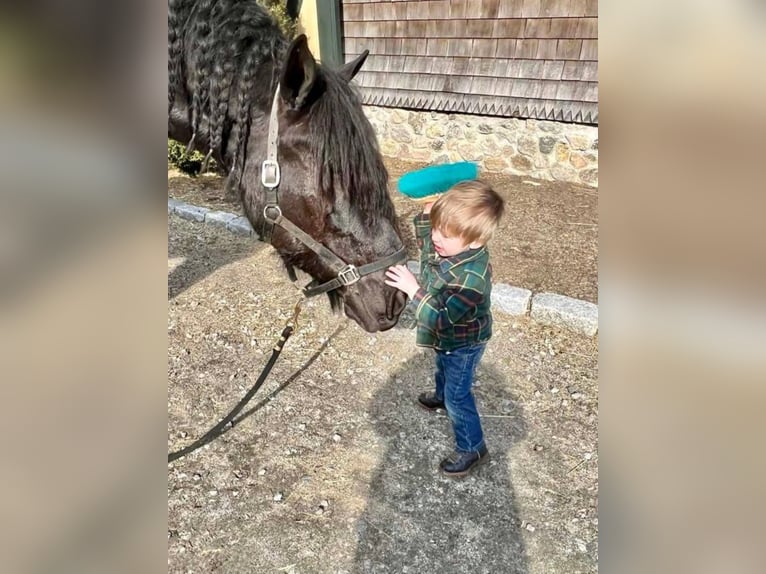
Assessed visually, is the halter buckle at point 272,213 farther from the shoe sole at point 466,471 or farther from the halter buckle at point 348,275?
the shoe sole at point 466,471

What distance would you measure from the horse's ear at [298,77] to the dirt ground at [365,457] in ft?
5.75

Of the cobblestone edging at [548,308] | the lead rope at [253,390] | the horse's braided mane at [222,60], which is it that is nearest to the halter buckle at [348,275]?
the lead rope at [253,390]

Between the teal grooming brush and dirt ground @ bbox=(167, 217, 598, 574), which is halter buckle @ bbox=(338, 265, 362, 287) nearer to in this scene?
the teal grooming brush

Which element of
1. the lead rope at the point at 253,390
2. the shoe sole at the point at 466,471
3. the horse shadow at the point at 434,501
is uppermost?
the lead rope at the point at 253,390

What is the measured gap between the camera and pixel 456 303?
2178 mm

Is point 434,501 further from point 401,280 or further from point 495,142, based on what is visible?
point 495,142

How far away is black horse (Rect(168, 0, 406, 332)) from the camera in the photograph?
74.0 inches

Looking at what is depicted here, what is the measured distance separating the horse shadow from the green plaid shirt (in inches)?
29.3

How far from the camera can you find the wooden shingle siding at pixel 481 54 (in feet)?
18.8

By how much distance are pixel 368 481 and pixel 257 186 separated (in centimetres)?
150

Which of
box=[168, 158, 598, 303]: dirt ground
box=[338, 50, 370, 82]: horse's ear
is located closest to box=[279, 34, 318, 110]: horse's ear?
box=[338, 50, 370, 82]: horse's ear

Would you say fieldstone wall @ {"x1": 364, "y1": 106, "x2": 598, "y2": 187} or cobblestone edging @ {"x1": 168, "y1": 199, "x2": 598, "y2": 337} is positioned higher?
fieldstone wall @ {"x1": 364, "y1": 106, "x2": 598, "y2": 187}

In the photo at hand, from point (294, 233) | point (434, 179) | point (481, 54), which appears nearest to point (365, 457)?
point (294, 233)
